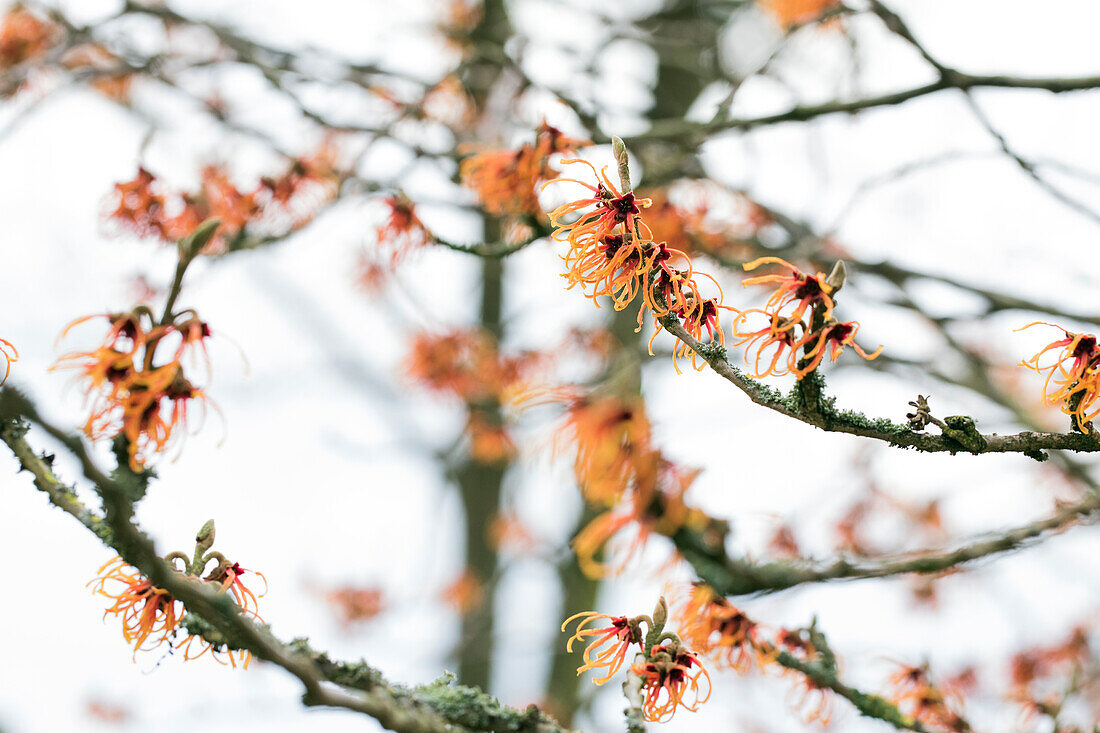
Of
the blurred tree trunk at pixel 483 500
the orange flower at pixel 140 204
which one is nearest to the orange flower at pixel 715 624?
the orange flower at pixel 140 204

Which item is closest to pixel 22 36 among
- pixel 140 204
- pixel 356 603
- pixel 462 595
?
pixel 140 204

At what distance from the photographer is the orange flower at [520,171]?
1.75 metres

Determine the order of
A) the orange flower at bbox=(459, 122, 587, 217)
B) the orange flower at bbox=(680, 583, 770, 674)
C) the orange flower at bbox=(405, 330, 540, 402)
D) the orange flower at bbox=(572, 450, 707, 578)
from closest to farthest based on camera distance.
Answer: the orange flower at bbox=(680, 583, 770, 674)
the orange flower at bbox=(572, 450, 707, 578)
the orange flower at bbox=(459, 122, 587, 217)
the orange flower at bbox=(405, 330, 540, 402)

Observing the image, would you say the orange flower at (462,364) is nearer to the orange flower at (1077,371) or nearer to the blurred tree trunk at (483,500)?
the blurred tree trunk at (483,500)

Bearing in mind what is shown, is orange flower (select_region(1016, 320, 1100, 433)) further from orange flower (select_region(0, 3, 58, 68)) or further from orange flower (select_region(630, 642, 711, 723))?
orange flower (select_region(0, 3, 58, 68))

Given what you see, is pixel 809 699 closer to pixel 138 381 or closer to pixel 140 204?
pixel 138 381

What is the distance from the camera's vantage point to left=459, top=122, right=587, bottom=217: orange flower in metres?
1.75

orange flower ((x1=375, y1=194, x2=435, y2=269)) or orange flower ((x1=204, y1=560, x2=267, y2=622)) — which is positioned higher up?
orange flower ((x1=375, y1=194, x2=435, y2=269))

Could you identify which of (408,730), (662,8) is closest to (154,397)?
(408,730)

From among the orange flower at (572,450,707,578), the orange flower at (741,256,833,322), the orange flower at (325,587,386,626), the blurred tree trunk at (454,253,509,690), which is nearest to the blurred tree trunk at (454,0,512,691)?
the blurred tree trunk at (454,253,509,690)

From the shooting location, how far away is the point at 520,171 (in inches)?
69.4

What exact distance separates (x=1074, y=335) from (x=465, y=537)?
4928 mm

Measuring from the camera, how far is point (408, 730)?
86 cm

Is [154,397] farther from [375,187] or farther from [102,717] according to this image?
[102,717]
